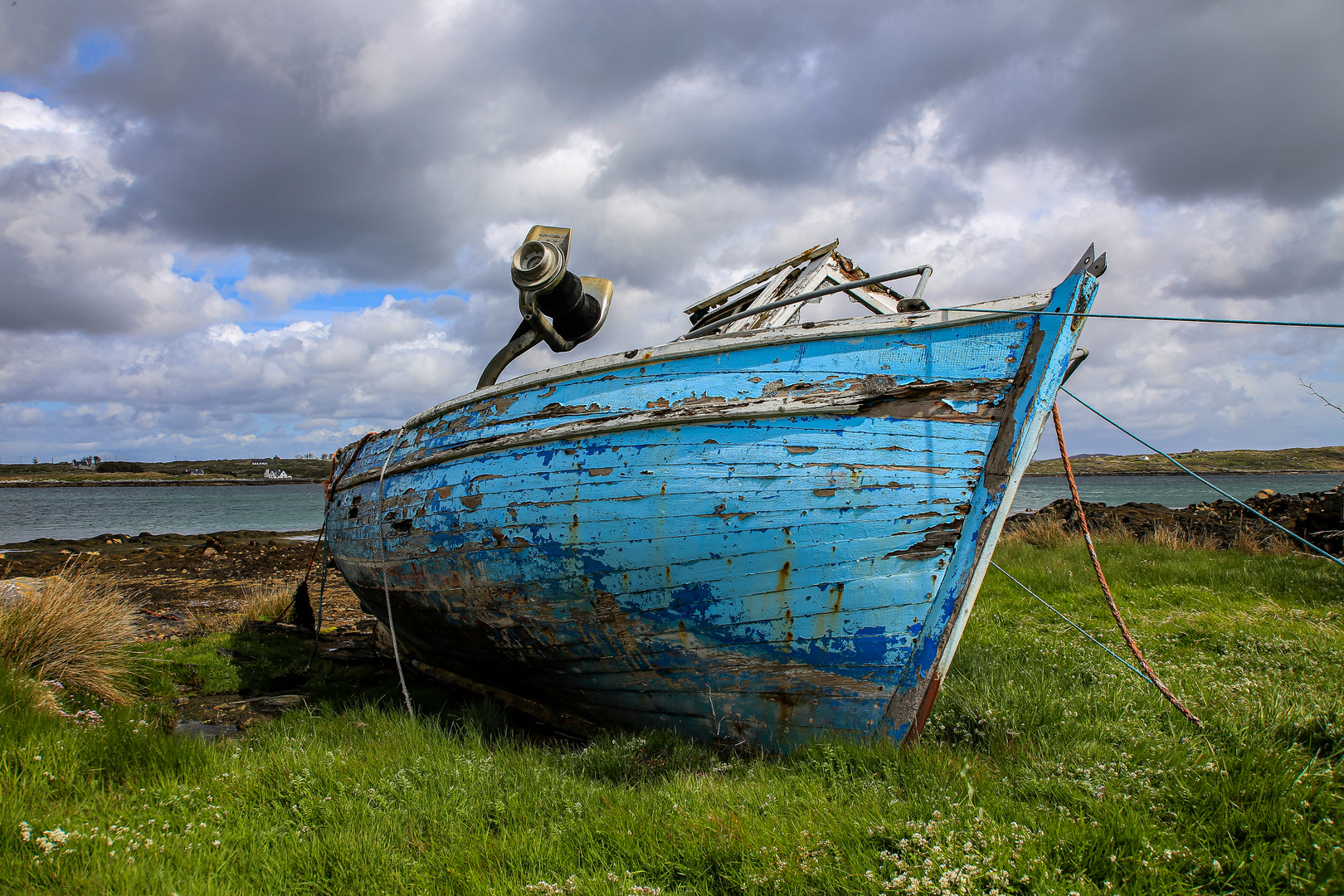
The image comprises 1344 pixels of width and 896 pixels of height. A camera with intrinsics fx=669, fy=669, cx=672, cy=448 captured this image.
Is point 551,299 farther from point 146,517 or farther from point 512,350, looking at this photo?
point 146,517

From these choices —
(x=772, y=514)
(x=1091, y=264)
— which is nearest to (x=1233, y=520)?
(x=1091, y=264)

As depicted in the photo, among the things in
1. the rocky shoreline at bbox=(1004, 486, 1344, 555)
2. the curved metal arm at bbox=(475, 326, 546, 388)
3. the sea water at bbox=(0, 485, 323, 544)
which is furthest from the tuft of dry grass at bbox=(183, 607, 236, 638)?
the sea water at bbox=(0, 485, 323, 544)

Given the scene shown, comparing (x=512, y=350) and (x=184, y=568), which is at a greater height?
(x=512, y=350)

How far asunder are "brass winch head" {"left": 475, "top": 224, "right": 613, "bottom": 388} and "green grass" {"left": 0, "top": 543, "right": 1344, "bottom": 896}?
9.21ft

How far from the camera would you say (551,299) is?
524cm

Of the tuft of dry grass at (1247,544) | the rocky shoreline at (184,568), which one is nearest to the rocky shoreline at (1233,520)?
the tuft of dry grass at (1247,544)

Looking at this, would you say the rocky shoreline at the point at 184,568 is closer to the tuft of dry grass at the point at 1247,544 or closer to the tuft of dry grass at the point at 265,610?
the tuft of dry grass at the point at 265,610

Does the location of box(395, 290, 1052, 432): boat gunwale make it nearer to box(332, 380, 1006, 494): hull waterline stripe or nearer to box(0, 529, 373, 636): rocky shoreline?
box(332, 380, 1006, 494): hull waterline stripe

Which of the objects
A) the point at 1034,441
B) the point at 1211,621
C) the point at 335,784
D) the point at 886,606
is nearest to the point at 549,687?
the point at 335,784

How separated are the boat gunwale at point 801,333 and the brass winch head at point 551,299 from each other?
1.13m

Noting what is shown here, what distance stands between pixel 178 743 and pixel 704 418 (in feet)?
10.3

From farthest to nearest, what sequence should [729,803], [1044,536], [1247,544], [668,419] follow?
[1044,536] < [1247,544] < [668,419] < [729,803]

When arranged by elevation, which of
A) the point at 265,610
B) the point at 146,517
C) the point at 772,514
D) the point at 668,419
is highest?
the point at 668,419

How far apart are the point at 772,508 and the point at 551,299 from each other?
284 cm
